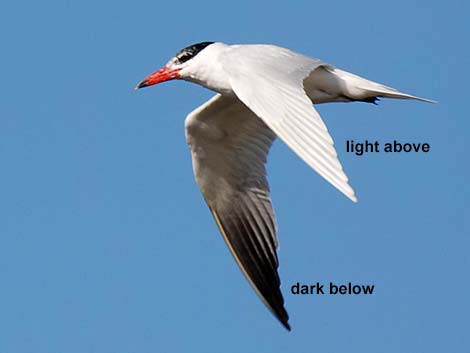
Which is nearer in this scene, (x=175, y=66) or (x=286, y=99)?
(x=286, y=99)

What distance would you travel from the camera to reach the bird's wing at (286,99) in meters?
7.52

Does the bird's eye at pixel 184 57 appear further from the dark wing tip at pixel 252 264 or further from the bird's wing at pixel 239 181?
the dark wing tip at pixel 252 264

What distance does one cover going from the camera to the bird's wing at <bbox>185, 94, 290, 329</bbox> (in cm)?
1077

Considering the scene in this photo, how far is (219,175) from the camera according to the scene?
36.2 feet

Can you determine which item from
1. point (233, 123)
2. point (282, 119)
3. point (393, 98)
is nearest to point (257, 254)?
point (233, 123)

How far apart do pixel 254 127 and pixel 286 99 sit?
284 centimetres

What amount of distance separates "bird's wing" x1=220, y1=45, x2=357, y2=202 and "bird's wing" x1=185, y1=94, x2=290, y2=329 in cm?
143

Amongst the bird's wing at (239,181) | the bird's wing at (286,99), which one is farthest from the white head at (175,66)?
the bird's wing at (239,181)

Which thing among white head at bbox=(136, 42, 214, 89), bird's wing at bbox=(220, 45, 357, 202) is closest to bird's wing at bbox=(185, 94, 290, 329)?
white head at bbox=(136, 42, 214, 89)

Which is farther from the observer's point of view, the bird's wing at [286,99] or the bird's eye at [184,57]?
the bird's eye at [184,57]

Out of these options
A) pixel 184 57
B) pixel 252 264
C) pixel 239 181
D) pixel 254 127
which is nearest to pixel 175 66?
pixel 184 57

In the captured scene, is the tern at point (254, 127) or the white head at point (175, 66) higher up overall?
the white head at point (175, 66)

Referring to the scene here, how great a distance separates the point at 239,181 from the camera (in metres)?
11.1

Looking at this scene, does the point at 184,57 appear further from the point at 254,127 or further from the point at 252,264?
the point at 252,264
